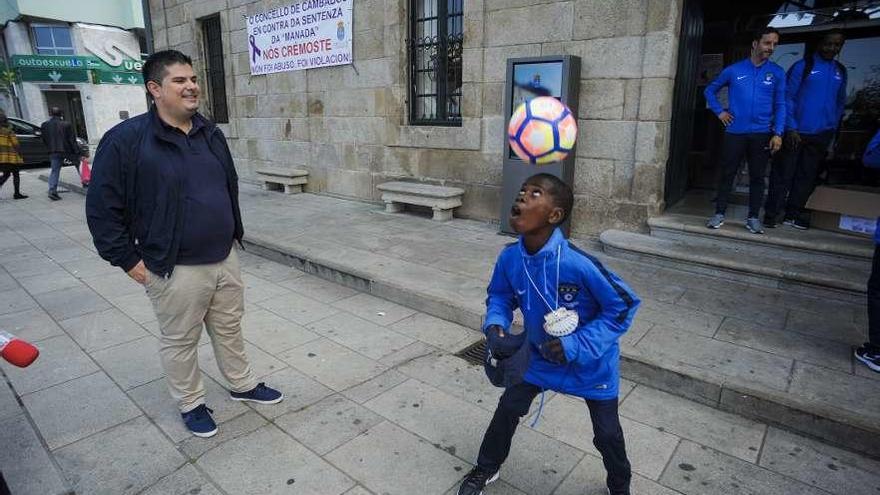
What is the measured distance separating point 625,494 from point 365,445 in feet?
4.63

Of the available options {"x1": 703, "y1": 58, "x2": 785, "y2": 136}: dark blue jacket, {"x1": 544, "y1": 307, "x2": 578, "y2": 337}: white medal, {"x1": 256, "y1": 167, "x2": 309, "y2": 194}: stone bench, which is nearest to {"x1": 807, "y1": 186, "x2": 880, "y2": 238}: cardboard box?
{"x1": 703, "y1": 58, "x2": 785, "y2": 136}: dark blue jacket

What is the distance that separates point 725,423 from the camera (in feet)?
10.4

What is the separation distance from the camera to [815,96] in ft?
17.7

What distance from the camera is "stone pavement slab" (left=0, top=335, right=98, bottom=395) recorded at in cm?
357

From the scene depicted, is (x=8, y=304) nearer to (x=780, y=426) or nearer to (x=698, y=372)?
(x=698, y=372)

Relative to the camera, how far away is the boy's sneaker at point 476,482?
2.48 m

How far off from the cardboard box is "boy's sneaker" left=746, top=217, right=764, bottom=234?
2.09 ft

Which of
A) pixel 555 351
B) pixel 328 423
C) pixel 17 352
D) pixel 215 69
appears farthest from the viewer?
pixel 215 69

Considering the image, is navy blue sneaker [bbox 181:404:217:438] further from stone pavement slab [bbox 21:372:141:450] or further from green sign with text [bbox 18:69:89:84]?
green sign with text [bbox 18:69:89:84]

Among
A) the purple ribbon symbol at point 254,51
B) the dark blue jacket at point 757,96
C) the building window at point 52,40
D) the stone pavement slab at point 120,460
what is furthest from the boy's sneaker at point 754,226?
the building window at point 52,40

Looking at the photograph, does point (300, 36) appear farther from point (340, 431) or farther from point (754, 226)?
point (340, 431)

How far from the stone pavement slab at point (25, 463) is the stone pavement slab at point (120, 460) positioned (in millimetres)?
90

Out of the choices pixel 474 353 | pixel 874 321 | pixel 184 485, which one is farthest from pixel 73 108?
pixel 874 321

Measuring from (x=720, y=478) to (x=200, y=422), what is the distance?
9.56 feet
